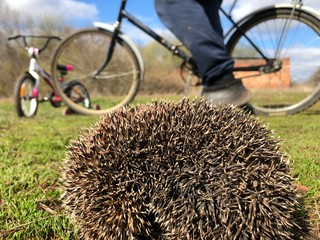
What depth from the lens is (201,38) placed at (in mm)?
3363

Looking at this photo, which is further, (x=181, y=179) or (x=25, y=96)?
(x=25, y=96)

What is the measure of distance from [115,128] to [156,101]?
0.31 m

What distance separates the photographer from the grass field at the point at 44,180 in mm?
1837

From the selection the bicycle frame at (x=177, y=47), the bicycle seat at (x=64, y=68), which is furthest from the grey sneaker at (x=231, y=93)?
the bicycle seat at (x=64, y=68)

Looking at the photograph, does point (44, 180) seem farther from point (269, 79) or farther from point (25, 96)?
point (25, 96)

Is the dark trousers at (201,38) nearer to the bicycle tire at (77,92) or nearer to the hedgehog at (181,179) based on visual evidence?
the hedgehog at (181,179)

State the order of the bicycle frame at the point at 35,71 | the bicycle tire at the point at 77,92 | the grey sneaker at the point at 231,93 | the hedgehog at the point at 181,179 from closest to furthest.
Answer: the hedgehog at the point at 181,179, the grey sneaker at the point at 231,93, the bicycle tire at the point at 77,92, the bicycle frame at the point at 35,71

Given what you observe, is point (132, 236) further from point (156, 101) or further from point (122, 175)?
point (156, 101)

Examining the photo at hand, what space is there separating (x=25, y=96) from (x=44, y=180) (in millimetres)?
5266

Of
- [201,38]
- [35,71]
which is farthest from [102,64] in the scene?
[201,38]

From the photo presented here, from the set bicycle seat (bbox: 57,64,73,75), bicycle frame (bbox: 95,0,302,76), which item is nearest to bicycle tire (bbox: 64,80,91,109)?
bicycle seat (bbox: 57,64,73,75)

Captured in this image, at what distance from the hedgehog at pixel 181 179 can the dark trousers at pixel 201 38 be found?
164 centimetres

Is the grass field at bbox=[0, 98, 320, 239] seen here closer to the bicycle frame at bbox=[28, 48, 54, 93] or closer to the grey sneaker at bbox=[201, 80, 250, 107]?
the grey sneaker at bbox=[201, 80, 250, 107]

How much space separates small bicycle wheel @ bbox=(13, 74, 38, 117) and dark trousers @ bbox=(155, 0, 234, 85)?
4492 mm
